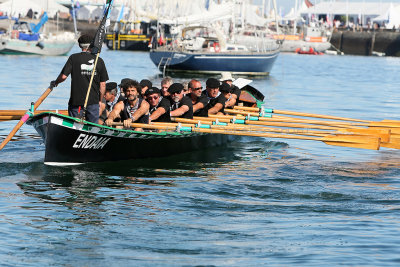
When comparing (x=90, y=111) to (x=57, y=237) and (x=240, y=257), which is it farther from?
(x=240, y=257)

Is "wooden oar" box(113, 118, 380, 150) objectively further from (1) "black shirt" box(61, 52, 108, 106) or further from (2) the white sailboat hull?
(2) the white sailboat hull

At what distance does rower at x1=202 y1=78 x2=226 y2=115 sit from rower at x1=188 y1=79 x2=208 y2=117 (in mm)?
280

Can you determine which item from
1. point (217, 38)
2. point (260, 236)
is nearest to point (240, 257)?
point (260, 236)

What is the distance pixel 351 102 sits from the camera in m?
33.8

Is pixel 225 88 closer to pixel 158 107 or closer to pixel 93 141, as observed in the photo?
pixel 158 107

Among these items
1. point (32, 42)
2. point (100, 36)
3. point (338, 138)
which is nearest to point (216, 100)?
point (338, 138)

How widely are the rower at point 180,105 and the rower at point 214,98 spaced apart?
3.89 feet

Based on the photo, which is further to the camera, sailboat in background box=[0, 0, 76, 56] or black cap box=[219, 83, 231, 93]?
sailboat in background box=[0, 0, 76, 56]

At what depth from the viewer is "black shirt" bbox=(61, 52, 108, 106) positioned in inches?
537

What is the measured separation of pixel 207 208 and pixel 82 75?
3596mm

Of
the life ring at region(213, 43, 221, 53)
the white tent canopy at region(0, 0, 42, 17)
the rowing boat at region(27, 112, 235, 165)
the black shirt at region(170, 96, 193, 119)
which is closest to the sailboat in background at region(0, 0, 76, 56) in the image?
the life ring at region(213, 43, 221, 53)

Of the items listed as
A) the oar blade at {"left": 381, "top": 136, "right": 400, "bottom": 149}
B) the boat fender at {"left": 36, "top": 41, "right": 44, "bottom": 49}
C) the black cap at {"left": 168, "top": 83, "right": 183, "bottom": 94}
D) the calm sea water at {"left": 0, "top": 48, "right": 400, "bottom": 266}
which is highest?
the black cap at {"left": 168, "top": 83, "right": 183, "bottom": 94}

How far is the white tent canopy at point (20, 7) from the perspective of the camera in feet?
271

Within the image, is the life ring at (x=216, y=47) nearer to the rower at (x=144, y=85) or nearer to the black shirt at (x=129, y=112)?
the rower at (x=144, y=85)
